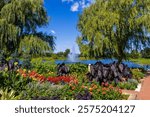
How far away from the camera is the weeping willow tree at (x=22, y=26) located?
29781 mm

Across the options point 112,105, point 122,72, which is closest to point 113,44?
point 122,72

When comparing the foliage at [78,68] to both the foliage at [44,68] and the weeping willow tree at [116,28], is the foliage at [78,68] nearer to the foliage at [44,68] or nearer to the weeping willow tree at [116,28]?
the foliage at [44,68]

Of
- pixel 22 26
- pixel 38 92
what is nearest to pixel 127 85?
pixel 38 92

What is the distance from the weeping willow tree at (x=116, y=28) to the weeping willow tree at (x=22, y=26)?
14.0 feet

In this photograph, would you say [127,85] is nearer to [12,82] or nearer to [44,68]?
[12,82]

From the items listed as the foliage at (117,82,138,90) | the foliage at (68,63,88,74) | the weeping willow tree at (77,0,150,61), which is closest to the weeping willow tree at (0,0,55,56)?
the weeping willow tree at (77,0,150,61)

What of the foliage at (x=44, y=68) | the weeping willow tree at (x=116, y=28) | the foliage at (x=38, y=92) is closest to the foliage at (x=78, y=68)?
the foliage at (x=44, y=68)

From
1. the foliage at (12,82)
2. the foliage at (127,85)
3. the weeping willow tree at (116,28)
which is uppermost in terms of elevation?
the weeping willow tree at (116,28)

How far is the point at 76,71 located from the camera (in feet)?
67.5

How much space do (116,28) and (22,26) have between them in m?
8.20

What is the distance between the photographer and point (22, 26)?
31.0 meters

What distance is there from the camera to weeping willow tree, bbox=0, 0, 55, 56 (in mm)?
29781

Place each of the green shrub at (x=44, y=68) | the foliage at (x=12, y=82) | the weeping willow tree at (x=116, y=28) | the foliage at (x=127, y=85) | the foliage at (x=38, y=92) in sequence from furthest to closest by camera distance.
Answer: the weeping willow tree at (x=116, y=28) < the green shrub at (x=44, y=68) < the foliage at (x=127, y=85) < the foliage at (x=12, y=82) < the foliage at (x=38, y=92)

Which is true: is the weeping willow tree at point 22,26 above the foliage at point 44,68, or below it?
above
